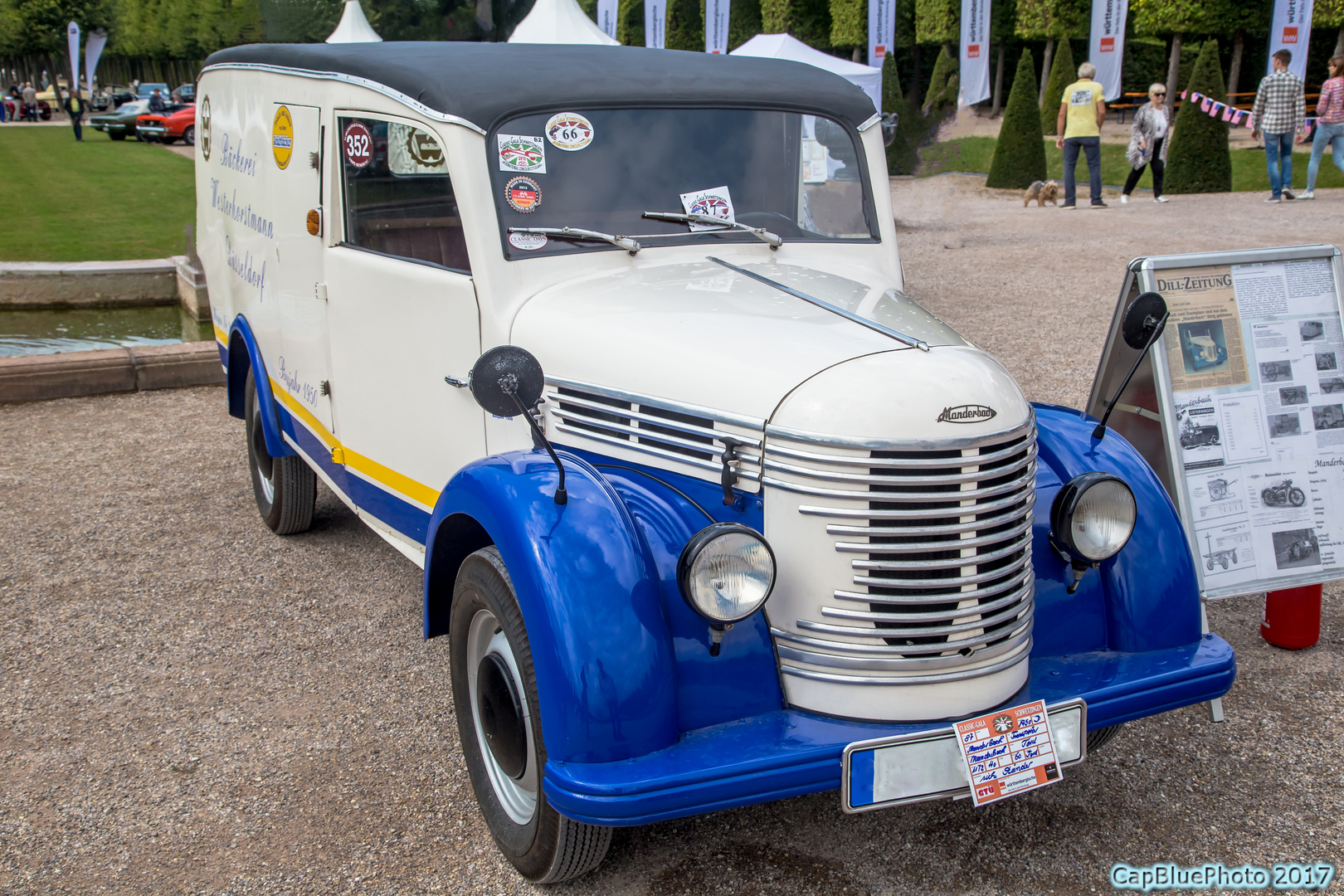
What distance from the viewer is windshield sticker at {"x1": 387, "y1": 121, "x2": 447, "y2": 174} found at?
3340 millimetres

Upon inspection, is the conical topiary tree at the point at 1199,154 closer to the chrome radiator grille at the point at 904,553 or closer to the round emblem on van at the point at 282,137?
the round emblem on van at the point at 282,137

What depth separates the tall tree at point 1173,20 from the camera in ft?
84.6

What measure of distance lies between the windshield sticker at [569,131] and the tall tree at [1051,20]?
2864 cm

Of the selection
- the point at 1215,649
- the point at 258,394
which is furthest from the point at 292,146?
the point at 1215,649

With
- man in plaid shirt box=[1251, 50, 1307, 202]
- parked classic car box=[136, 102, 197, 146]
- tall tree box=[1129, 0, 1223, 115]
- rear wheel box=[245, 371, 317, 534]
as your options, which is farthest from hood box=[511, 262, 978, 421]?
parked classic car box=[136, 102, 197, 146]

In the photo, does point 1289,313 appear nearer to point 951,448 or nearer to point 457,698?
point 951,448

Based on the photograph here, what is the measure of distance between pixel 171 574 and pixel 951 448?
12.0 feet

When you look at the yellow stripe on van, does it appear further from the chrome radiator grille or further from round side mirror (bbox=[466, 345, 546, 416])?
the chrome radiator grille

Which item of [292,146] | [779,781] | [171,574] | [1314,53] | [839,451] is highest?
[1314,53]

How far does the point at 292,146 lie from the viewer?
13.5 ft

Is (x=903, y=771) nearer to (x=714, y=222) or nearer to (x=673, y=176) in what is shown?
(x=714, y=222)

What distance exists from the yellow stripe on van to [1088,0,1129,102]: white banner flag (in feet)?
78.1

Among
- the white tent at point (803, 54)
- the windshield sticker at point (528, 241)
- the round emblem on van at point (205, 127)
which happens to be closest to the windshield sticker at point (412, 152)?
the windshield sticker at point (528, 241)

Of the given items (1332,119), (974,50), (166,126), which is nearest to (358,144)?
(1332,119)
